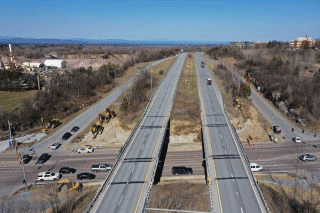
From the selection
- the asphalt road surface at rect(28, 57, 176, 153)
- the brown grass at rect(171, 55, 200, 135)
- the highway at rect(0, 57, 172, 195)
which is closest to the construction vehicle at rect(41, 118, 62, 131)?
the highway at rect(0, 57, 172, 195)

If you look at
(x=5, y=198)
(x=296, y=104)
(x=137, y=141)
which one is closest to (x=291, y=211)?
(x=137, y=141)

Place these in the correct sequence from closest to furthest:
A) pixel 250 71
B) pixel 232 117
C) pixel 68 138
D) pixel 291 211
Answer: pixel 291 211 → pixel 68 138 → pixel 232 117 → pixel 250 71

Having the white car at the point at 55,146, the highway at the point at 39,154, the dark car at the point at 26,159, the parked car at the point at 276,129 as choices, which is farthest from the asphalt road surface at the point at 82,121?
the parked car at the point at 276,129

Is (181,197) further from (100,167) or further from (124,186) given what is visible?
(100,167)

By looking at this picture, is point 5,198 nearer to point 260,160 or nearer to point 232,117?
point 260,160

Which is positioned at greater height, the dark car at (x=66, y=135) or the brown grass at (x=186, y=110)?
the brown grass at (x=186, y=110)

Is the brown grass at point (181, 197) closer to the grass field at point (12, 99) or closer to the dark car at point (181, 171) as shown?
the dark car at point (181, 171)

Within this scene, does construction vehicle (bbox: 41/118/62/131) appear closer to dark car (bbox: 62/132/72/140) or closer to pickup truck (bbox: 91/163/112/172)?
dark car (bbox: 62/132/72/140)
